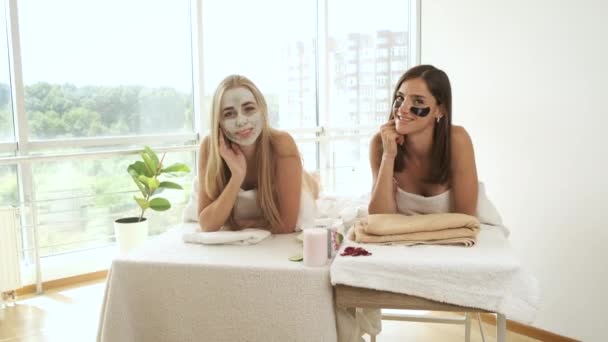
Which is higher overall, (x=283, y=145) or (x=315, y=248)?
(x=283, y=145)

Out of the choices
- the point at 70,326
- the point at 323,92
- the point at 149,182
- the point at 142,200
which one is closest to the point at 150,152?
the point at 149,182

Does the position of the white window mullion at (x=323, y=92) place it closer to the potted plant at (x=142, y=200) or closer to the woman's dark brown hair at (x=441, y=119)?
the potted plant at (x=142, y=200)

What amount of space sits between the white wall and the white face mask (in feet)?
4.32

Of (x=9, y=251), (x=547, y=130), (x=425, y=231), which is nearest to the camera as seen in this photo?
(x=425, y=231)

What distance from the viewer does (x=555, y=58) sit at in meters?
2.22

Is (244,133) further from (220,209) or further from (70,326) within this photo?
(70,326)

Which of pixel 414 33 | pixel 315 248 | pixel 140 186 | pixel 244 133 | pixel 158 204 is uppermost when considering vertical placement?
pixel 414 33

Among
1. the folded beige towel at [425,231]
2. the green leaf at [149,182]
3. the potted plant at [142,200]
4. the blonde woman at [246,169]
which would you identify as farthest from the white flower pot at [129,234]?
the folded beige towel at [425,231]

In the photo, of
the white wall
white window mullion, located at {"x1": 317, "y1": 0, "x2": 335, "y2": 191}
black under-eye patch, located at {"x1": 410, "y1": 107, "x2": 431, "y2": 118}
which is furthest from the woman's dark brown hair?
white window mullion, located at {"x1": 317, "y1": 0, "x2": 335, "y2": 191}

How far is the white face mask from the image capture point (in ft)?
5.27

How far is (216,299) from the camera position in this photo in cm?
128

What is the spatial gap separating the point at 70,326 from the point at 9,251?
56 cm

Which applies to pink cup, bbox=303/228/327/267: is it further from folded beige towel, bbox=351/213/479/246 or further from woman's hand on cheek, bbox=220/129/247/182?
woman's hand on cheek, bbox=220/129/247/182

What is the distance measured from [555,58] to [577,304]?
1011mm
